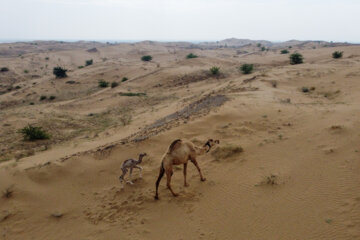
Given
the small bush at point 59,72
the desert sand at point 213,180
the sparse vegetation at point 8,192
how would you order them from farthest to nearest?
the small bush at point 59,72, the sparse vegetation at point 8,192, the desert sand at point 213,180

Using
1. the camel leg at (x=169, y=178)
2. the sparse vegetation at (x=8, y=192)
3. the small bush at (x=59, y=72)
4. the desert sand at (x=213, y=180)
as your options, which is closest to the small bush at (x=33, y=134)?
the desert sand at (x=213, y=180)

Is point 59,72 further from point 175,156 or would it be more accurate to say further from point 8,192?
point 175,156

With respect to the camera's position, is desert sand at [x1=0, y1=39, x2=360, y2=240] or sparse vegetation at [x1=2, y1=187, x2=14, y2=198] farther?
sparse vegetation at [x1=2, y1=187, x2=14, y2=198]

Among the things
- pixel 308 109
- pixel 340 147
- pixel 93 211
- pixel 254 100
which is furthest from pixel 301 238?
pixel 254 100

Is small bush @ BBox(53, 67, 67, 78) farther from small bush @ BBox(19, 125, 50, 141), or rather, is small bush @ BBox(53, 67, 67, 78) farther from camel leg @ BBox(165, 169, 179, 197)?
camel leg @ BBox(165, 169, 179, 197)

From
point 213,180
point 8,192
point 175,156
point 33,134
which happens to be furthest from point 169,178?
point 33,134

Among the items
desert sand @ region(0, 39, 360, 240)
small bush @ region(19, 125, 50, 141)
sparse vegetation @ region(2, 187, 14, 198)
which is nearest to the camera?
Result: desert sand @ region(0, 39, 360, 240)

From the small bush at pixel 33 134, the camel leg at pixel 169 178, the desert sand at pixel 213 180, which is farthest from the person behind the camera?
the small bush at pixel 33 134

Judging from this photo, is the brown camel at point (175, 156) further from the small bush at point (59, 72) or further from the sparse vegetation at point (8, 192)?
the small bush at point (59, 72)

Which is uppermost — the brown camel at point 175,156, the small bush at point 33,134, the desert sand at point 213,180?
the brown camel at point 175,156

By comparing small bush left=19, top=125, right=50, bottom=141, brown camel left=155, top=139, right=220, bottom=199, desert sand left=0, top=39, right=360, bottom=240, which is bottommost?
small bush left=19, top=125, right=50, bottom=141

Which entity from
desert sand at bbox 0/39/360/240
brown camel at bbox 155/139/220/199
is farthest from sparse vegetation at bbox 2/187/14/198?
brown camel at bbox 155/139/220/199

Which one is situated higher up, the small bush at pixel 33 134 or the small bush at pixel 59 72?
the small bush at pixel 59 72

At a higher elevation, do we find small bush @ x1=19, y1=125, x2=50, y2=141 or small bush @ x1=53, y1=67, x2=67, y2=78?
small bush @ x1=53, y1=67, x2=67, y2=78
